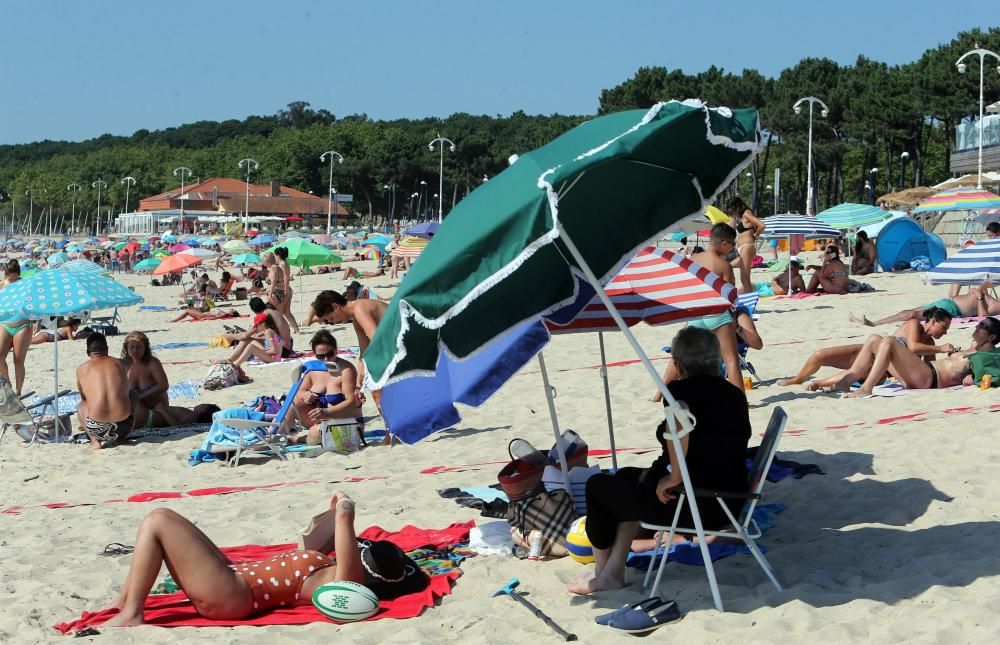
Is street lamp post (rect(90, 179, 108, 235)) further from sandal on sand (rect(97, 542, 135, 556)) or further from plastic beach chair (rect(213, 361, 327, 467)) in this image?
sandal on sand (rect(97, 542, 135, 556))

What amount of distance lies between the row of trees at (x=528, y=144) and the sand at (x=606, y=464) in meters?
1.74

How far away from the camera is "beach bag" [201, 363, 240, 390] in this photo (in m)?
12.0

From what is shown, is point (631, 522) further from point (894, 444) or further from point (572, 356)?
point (572, 356)

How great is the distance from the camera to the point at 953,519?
491 centimetres

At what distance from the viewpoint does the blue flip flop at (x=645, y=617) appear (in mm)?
3906

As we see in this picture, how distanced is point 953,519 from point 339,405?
4575 millimetres

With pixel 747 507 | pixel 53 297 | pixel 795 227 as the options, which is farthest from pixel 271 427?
pixel 795 227

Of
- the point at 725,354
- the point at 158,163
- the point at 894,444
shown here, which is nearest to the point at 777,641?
the point at 894,444

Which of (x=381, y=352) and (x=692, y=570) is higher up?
(x=381, y=352)

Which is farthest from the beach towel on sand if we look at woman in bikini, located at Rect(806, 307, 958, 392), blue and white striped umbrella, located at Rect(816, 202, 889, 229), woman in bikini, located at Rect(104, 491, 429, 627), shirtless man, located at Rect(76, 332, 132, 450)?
blue and white striped umbrella, located at Rect(816, 202, 889, 229)

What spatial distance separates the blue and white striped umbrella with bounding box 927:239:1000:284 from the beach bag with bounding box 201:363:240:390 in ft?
23.6

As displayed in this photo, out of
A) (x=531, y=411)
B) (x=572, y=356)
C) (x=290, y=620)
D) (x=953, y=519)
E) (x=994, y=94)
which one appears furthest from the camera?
(x=994, y=94)

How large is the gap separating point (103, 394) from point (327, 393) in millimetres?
1826

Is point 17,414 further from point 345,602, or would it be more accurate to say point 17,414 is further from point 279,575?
point 345,602
